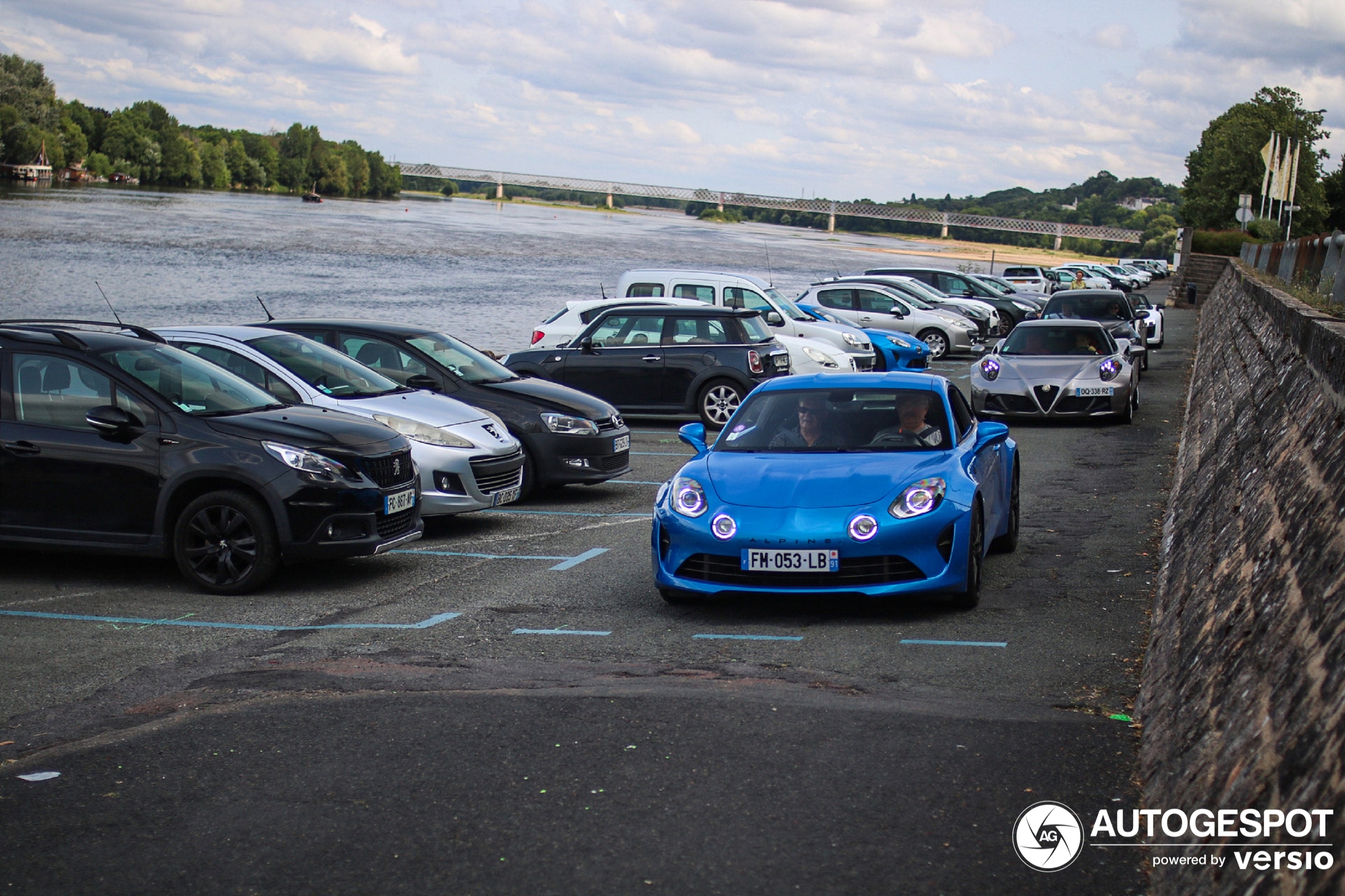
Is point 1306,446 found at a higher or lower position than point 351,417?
higher

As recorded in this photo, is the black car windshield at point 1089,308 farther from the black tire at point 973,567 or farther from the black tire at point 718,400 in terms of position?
the black tire at point 973,567

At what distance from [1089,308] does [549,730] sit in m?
21.6

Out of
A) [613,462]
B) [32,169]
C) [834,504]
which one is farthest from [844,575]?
[32,169]

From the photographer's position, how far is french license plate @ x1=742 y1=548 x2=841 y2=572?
7340 mm

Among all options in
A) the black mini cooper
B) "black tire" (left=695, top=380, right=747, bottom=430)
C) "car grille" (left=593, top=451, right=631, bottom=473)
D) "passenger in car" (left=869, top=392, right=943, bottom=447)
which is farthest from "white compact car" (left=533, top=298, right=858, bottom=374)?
→ "passenger in car" (left=869, top=392, right=943, bottom=447)

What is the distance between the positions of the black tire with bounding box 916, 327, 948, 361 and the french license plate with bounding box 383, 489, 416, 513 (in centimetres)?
2218

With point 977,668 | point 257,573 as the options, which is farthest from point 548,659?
point 257,573

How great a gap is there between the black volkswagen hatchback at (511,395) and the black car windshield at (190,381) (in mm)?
2546

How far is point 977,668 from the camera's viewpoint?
21.1 feet

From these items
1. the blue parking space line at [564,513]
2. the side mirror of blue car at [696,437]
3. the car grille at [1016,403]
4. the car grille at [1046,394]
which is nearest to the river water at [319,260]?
the car grille at [1016,403]

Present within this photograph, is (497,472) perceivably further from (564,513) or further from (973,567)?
(973,567)

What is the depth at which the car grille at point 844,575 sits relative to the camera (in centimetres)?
738

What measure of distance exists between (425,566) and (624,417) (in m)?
9.66

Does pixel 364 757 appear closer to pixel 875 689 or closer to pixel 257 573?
pixel 875 689
